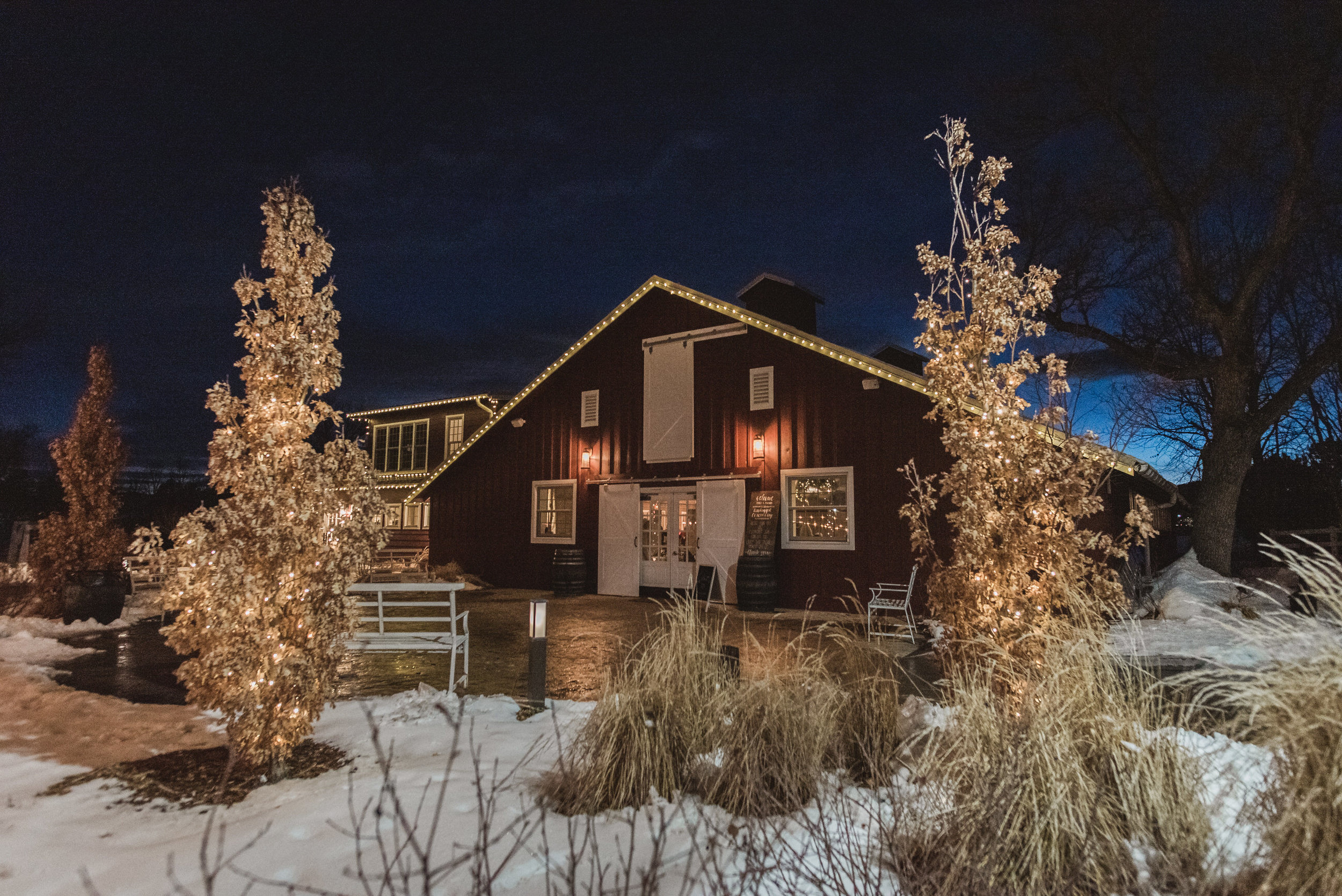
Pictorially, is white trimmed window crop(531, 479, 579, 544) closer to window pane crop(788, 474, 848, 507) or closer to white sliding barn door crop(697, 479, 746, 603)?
white sliding barn door crop(697, 479, 746, 603)

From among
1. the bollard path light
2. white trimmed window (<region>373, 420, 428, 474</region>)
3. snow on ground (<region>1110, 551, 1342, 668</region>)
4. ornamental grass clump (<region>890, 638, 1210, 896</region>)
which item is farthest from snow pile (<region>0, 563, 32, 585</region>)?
snow on ground (<region>1110, 551, 1342, 668</region>)

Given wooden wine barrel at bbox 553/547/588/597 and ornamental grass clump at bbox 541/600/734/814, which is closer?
ornamental grass clump at bbox 541/600/734/814

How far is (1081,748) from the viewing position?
9.73ft

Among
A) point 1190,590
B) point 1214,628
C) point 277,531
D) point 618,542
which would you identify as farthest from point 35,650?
point 1190,590

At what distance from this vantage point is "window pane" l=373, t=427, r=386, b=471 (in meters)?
23.5

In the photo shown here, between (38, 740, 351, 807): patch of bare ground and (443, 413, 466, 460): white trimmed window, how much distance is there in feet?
58.6

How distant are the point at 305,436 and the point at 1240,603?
11.4 metres

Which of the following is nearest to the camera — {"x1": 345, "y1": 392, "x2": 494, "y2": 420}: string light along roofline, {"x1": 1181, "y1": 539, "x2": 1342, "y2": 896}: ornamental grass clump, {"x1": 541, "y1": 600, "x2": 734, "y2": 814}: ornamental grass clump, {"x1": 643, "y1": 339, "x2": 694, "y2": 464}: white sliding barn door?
{"x1": 1181, "y1": 539, "x2": 1342, "y2": 896}: ornamental grass clump

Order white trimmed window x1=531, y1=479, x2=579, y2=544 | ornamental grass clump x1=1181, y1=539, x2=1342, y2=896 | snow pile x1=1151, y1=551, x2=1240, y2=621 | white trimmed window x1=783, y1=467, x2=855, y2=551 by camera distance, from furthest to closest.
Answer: white trimmed window x1=531, y1=479, x2=579, y2=544 < white trimmed window x1=783, y1=467, x2=855, y2=551 < snow pile x1=1151, y1=551, x2=1240, y2=621 < ornamental grass clump x1=1181, y1=539, x2=1342, y2=896

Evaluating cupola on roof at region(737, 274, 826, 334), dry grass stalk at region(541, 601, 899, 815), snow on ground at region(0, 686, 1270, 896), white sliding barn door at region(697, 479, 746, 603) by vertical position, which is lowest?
snow on ground at region(0, 686, 1270, 896)

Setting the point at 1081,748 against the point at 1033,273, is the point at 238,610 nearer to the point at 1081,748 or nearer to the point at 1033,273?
the point at 1081,748

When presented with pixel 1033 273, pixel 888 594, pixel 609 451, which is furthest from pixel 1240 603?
pixel 609 451

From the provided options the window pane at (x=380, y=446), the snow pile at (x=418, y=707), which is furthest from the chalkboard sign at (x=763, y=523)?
the window pane at (x=380, y=446)

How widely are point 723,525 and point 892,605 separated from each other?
4.77m
